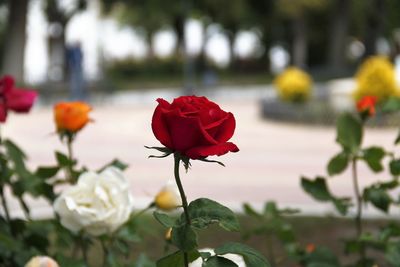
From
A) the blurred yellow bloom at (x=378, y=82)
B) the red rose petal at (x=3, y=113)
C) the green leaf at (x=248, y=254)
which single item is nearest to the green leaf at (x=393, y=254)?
the green leaf at (x=248, y=254)

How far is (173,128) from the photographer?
1.59 metres

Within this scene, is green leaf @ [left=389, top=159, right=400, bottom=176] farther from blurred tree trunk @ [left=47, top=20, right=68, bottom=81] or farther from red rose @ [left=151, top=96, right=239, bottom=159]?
blurred tree trunk @ [left=47, top=20, right=68, bottom=81]

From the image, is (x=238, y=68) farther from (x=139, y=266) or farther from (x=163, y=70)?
(x=139, y=266)

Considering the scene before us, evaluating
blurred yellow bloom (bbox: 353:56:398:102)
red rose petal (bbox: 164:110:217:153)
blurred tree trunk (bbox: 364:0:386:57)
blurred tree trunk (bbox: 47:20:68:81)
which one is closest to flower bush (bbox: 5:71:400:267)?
red rose petal (bbox: 164:110:217:153)

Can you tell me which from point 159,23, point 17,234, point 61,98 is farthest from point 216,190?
point 159,23

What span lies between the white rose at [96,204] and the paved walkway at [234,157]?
2.29 meters

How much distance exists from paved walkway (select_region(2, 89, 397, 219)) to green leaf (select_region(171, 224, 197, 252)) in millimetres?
2997

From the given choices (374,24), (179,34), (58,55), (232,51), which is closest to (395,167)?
(58,55)

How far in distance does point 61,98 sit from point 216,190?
59.8ft

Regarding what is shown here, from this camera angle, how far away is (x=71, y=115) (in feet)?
8.66

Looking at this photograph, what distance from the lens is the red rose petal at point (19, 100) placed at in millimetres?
2695

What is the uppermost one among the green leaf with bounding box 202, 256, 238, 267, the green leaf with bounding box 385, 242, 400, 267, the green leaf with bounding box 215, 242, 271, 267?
the green leaf with bounding box 215, 242, 271, 267

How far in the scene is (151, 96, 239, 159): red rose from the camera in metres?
1.56

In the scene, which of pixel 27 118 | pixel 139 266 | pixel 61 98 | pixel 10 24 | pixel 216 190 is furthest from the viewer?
pixel 10 24
